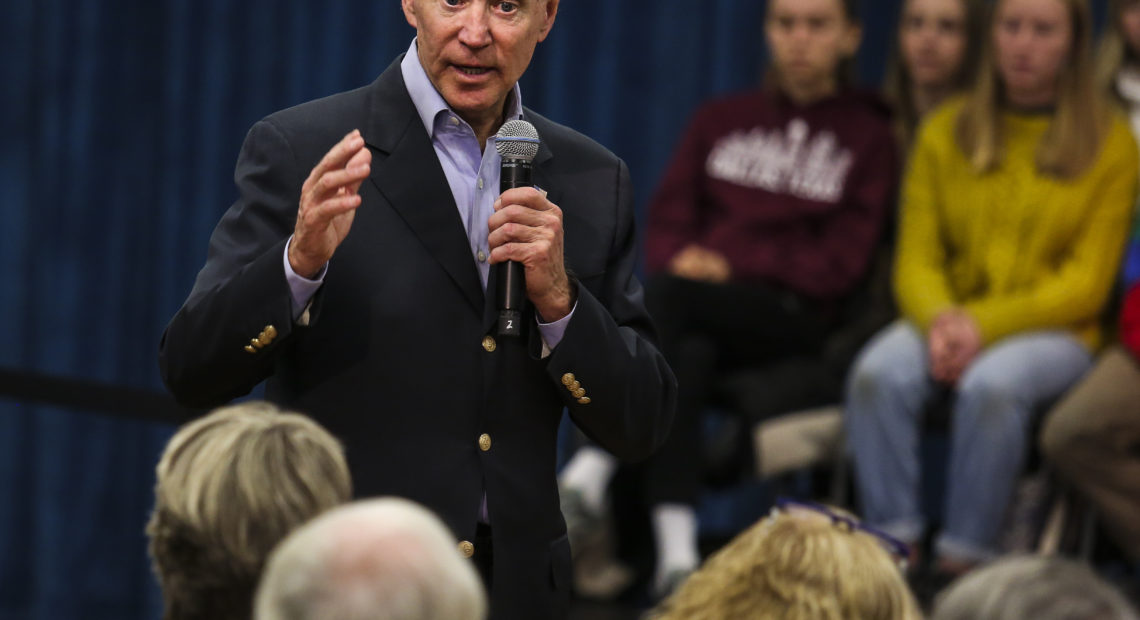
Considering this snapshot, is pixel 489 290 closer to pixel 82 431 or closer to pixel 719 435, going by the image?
pixel 719 435

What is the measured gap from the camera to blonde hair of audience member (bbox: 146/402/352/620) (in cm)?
152

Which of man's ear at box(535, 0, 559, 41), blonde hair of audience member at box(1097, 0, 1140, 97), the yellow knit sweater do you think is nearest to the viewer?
man's ear at box(535, 0, 559, 41)

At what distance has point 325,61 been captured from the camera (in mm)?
5434

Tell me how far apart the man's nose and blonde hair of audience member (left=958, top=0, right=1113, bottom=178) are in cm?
234

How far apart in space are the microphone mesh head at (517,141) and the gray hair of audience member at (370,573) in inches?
30.1

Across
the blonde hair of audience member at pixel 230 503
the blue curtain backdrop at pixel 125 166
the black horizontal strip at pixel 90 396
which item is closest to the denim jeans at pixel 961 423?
the blue curtain backdrop at pixel 125 166

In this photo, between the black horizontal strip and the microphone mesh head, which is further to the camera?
the black horizontal strip

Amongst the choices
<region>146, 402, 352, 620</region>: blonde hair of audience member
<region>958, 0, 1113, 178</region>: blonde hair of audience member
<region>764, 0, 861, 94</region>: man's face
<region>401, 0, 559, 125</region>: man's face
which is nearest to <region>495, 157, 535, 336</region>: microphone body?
<region>401, 0, 559, 125</region>: man's face

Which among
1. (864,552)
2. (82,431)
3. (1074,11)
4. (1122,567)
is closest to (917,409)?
(1122,567)

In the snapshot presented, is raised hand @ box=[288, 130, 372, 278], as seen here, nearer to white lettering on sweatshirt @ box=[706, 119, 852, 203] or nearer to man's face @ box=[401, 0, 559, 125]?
man's face @ box=[401, 0, 559, 125]

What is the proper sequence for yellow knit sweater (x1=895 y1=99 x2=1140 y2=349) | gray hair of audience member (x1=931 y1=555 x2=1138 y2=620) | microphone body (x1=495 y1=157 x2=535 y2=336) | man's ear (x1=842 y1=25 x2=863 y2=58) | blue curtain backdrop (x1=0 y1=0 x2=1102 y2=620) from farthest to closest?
1. blue curtain backdrop (x1=0 y1=0 x2=1102 y2=620)
2. man's ear (x1=842 y1=25 x2=863 y2=58)
3. yellow knit sweater (x1=895 y1=99 x2=1140 y2=349)
4. microphone body (x1=495 y1=157 x2=535 y2=336)
5. gray hair of audience member (x1=931 y1=555 x2=1138 y2=620)

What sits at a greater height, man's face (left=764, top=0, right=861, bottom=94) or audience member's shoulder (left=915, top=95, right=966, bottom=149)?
man's face (left=764, top=0, right=861, bottom=94)

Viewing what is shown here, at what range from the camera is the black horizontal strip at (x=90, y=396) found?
148 inches

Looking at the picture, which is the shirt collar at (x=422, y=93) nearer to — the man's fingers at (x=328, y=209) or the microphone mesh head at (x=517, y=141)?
the microphone mesh head at (x=517, y=141)
